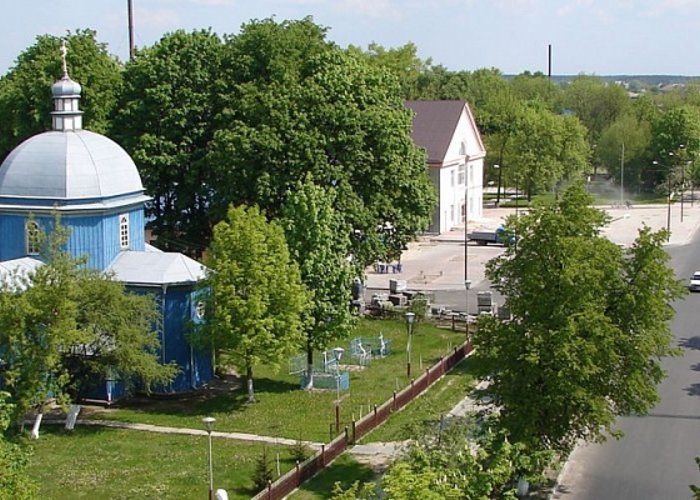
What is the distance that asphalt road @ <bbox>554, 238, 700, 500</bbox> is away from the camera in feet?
86.2

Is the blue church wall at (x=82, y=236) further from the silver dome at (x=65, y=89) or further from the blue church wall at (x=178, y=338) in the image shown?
the silver dome at (x=65, y=89)

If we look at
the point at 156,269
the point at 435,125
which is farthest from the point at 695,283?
the point at 156,269

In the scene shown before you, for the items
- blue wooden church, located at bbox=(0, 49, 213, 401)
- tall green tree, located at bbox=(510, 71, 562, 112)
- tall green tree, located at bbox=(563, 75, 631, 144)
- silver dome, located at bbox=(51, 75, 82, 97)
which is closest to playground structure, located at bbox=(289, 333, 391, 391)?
blue wooden church, located at bbox=(0, 49, 213, 401)

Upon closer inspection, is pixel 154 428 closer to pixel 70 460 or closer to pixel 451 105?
pixel 70 460

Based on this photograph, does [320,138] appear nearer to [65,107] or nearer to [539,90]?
[65,107]

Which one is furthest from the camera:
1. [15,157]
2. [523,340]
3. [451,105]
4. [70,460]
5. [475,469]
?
[451,105]

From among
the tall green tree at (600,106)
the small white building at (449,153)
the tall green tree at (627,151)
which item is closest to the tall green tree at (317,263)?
the small white building at (449,153)

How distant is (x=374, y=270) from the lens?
188 ft

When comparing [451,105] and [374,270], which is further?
[451,105]

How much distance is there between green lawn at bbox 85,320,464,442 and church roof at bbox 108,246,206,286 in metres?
3.99

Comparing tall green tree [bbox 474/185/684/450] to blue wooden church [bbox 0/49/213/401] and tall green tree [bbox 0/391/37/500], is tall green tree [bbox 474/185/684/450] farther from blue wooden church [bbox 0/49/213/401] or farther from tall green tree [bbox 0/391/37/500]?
blue wooden church [bbox 0/49/213/401]

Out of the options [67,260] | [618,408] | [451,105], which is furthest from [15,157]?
[451,105]

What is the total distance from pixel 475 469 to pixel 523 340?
17.5 feet

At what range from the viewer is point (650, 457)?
28547 mm
